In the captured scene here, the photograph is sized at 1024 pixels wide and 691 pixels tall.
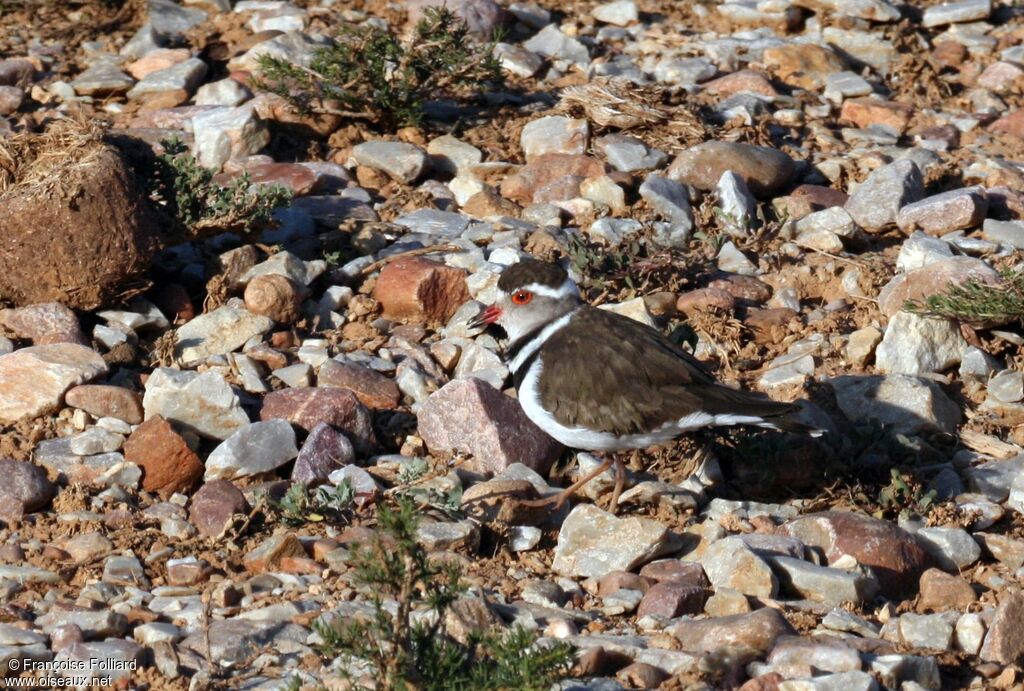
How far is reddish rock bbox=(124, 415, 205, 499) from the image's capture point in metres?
6.32

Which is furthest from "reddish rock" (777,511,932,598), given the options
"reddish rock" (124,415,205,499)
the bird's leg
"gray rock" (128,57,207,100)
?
"gray rock" (128,57,207,100)

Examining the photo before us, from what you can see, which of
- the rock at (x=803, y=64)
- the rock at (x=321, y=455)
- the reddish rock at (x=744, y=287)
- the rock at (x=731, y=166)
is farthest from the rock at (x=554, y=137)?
the rock at (x=321, y=455)

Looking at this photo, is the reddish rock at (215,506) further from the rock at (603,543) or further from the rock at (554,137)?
the rock at (554,137)

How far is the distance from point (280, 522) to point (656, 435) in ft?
5.74

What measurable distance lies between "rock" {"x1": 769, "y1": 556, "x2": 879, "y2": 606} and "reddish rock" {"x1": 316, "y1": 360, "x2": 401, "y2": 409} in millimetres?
2339

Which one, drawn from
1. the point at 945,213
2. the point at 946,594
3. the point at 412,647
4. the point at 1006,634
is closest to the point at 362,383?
the point at 412,647

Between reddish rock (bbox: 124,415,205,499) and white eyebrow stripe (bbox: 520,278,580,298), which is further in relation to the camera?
white eyebrow stripe (bbox: 520,278,580,298)

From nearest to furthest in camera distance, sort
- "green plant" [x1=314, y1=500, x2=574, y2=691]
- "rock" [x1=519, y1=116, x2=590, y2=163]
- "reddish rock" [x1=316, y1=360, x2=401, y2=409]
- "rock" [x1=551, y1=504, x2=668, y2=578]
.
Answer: "green plant" [x1=314, y1=500, x2=574, y2=691] < "rock" [x1=551, y1=504, x2=668, y2=578] < "reddish rock" [x1=316, y1=360, x2=401, y2=409] < "rock" [x1=519, y1=116, x2=590, y2=163]

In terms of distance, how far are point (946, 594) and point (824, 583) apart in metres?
0.51

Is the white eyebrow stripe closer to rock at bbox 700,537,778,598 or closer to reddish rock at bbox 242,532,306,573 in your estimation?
rock at bbox 700,537,778,598

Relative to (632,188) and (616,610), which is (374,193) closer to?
(632,188)

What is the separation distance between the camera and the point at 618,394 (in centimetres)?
636

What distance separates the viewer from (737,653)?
4.96 meters

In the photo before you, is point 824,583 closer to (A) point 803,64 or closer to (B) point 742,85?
(B) point 742,85
